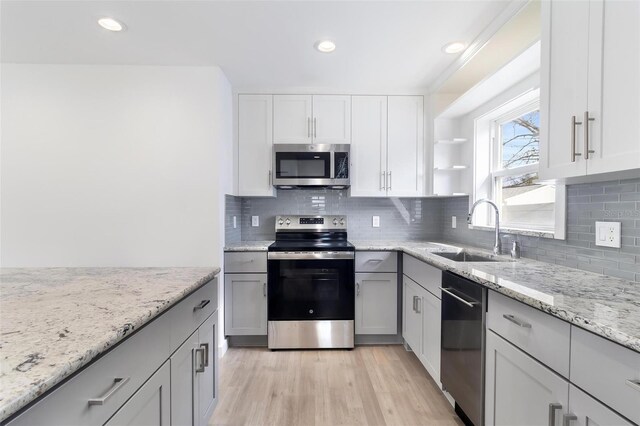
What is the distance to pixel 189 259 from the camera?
7.76 ft

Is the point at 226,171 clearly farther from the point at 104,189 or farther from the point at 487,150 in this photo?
the point at 487,150

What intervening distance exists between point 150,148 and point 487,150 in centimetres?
286

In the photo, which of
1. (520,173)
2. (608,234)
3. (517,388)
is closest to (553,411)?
(517,388)

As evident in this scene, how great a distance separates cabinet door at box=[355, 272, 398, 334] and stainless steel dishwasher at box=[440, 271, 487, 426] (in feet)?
2.74

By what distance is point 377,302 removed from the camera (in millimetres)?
2586

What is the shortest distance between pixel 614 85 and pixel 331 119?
206 cm

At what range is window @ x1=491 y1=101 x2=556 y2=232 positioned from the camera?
6.29 feet

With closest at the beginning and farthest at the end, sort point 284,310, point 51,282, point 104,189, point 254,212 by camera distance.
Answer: point 51,282 → point 104,189 → point 284,310 → point 254,212

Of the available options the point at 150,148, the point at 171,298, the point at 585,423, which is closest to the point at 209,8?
the point at 150,148

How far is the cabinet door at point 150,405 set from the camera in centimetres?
81

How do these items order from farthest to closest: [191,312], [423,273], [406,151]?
1. [406,151]
2. [423,273]
3. [191,312]

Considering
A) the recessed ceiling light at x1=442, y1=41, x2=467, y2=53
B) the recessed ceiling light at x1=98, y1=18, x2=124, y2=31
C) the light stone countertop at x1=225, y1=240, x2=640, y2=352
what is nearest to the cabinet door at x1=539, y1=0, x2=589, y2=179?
the light stone countertop at x1=225, y1=240, x2=640, y2=352

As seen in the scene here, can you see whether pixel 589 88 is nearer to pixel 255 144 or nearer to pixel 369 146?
pixel 369 146

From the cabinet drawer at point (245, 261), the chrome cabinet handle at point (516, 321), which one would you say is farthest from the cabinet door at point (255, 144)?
the chrome cabinet handle at point (516, 321)
